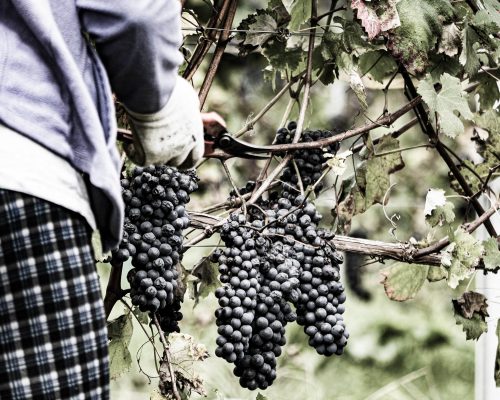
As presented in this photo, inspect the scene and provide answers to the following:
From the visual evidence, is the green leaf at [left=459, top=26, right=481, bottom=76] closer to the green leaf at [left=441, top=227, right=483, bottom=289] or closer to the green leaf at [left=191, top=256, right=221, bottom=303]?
the green leaf at [left=441, top=227, right=483, bottom=289]

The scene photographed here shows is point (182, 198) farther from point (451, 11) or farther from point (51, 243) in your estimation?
point (451, 11)

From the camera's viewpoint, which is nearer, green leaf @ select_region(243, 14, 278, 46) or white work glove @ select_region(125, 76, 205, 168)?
white work glove @ select_region(125, 76, 205, 168)

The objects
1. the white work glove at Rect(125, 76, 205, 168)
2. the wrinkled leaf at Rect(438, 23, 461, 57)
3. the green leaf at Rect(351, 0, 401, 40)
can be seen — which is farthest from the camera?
the wrinkled leaf at Rect(438, 23, 461, 57)

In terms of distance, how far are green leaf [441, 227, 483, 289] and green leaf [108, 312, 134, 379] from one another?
0.63m

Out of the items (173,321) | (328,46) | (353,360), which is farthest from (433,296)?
(173,321)

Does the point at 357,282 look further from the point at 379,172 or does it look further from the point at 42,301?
the point at 42,301

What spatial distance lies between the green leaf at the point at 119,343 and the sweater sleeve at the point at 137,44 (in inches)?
27.7

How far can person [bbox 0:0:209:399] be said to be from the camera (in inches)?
42.5

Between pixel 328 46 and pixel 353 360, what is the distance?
1.18m

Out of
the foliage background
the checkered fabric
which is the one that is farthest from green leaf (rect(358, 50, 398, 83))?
the checkered fabric

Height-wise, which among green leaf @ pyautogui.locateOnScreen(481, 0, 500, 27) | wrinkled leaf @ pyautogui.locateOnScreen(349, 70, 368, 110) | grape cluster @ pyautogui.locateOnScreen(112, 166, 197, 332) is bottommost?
grape cluster @ pyautogui.locateOnScreen(112, 166, 197, 332)

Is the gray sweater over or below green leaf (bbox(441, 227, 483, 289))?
over

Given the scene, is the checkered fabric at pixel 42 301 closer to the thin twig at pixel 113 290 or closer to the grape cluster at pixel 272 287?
the grape cluster at pixel 272 287

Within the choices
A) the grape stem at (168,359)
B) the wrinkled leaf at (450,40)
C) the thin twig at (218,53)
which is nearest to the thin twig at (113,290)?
the grape stem at (168,359)
